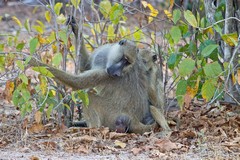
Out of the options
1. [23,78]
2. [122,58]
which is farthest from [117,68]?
[23,78]

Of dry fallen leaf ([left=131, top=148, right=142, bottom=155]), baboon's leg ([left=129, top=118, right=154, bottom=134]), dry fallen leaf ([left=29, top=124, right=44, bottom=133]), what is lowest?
dry fallen leaf ([left=131, top=148, right=142, bottom=155])

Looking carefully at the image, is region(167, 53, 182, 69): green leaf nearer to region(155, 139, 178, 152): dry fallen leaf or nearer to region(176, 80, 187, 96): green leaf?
region(176, 80, 187, 96): green leaf

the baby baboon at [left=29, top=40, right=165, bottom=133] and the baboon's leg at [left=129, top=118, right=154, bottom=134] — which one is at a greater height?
the baby baboon at [left=29, top=40, right=165, bottom=133]

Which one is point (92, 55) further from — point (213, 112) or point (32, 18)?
point (32, 18)

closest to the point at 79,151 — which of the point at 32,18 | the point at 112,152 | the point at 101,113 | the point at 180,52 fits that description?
the point at 112,152

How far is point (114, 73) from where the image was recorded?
6.09m

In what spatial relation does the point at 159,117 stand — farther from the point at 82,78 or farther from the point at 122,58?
the point at 82,78

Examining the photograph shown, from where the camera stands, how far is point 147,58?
659cm

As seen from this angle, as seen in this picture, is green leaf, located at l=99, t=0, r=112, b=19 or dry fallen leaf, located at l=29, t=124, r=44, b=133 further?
green leaf, located at l=99, t=0, r=112, b=19

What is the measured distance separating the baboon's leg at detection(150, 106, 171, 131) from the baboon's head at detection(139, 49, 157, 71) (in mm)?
441

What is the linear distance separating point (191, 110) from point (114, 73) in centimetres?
159

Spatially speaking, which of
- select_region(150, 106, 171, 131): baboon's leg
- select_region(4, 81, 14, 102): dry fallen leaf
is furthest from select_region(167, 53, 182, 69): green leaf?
select_region(4, 81, 14, 102): dry fallen leaf

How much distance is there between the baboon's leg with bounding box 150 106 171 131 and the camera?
641 centimetres

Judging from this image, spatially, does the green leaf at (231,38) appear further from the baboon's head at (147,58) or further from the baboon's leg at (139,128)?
the baboon's leg at (139,128)
